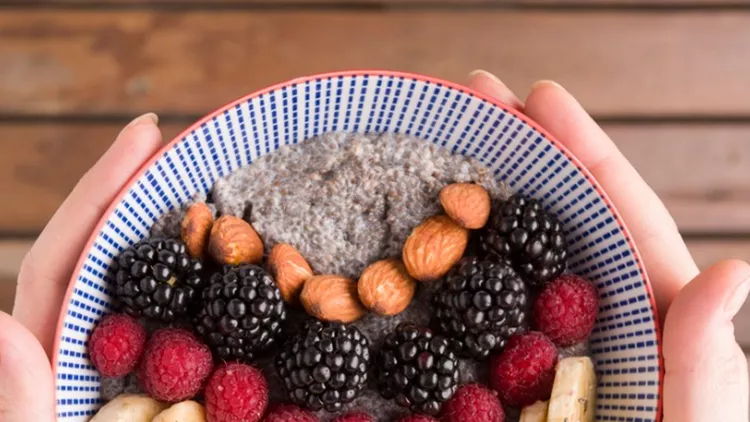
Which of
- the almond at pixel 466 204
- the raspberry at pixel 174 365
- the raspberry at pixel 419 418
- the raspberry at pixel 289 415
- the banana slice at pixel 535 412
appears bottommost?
the raspberry at pixel 174 365

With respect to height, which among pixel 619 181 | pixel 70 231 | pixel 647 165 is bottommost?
pixel 70 231

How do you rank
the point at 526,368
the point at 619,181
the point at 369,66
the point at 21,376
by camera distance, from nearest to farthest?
Answer: the point at 21,376
the point at 526,368
the point at 619,181
the point at 369,66

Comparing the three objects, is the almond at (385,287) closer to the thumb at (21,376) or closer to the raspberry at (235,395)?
the raspberry at (235,395)

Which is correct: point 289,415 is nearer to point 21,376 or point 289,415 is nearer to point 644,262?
point 21,376

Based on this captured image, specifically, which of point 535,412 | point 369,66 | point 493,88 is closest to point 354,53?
point 369,66

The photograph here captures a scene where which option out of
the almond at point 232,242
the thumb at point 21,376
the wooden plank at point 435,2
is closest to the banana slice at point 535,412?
the almond at point 232,242

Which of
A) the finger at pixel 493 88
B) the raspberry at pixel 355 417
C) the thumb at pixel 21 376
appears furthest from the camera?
the finger at pixel 493 88

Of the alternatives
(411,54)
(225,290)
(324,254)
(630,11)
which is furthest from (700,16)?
(225,290)
